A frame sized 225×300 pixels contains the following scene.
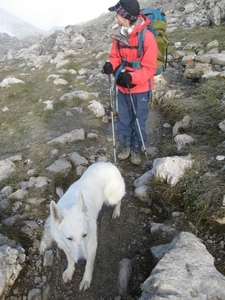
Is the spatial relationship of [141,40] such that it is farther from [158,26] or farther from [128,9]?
[158,26]

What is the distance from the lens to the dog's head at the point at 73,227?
3734 mm

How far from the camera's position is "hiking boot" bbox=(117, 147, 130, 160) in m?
6.96

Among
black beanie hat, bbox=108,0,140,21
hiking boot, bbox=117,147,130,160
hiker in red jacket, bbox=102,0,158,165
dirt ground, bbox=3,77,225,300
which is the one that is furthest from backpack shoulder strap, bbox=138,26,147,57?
dirt ground, bbox=3,77,225,300

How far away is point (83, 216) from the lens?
13.0ft

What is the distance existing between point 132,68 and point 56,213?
3.33m

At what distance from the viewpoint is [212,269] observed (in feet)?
10.3

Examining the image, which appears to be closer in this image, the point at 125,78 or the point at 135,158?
the point at 125,78

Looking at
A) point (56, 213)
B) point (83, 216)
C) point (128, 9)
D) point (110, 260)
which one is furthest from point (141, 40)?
point (110, 260)

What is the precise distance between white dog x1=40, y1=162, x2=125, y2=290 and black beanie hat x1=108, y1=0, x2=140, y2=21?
2.70 metres

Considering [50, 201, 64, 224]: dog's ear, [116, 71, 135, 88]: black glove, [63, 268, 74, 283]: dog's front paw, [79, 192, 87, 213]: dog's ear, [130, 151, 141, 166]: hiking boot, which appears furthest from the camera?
[130, 151, 141, 166]: hiking boot

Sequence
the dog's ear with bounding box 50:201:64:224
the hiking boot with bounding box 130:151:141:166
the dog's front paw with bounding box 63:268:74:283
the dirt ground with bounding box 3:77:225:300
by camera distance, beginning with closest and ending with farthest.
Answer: the dog's ear with bounding box 50:201:64:224 < the dirt ground with bounding box 3:77:225:300 < the dog's front paw with bounding box 63:268:74:283 < the hiking boot with bounding box 130:151:141:166

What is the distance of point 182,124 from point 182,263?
174 inches

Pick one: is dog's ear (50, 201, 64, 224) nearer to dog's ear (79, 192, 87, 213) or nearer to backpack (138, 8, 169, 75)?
dog's ear (79, 192, 87, 213)

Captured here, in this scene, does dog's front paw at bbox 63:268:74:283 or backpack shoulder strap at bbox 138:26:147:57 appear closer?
dog's front paw at bbox 63:268:74:283
